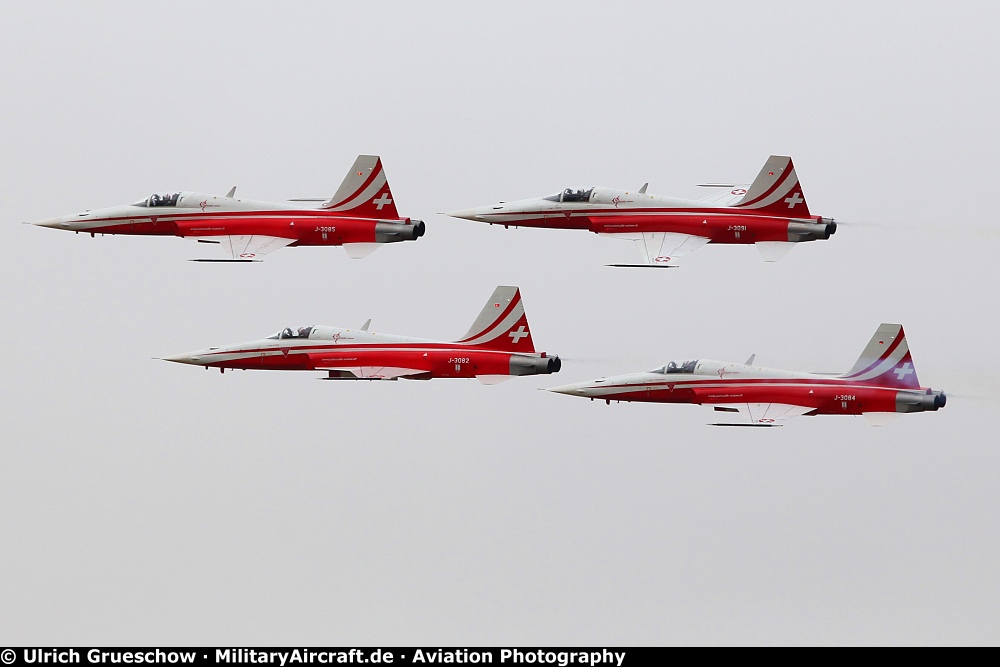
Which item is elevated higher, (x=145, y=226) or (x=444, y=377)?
(x=145, y=226)

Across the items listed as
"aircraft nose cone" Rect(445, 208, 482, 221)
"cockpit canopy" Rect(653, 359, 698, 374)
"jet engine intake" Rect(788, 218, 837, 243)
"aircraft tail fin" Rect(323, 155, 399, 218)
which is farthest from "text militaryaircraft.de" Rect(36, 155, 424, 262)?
"jet engine intake" Rect(788, 218, 837, 243)

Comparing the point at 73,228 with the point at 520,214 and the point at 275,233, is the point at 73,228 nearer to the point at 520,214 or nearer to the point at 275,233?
the point at 275,233

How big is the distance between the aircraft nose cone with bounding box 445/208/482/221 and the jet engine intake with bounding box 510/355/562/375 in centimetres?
480

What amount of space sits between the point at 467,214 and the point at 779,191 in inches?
309

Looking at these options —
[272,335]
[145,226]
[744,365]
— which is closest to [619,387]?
[744,365]

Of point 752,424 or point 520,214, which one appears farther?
point 520,214

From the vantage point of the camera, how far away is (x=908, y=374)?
62.9m

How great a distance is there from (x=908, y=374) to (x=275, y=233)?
15719 millimetres

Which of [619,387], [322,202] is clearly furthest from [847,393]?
[322,202]

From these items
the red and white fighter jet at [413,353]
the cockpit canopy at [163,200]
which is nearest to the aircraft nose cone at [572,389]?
the red and white fighter jet at [413,353]

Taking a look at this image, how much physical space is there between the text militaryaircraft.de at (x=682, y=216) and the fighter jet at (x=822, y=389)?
2986 millimetres

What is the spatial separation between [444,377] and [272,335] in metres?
4.67

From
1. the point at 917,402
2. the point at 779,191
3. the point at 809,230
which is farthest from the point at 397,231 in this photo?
the point at 917,402

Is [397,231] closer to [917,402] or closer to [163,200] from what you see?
[163,200]
